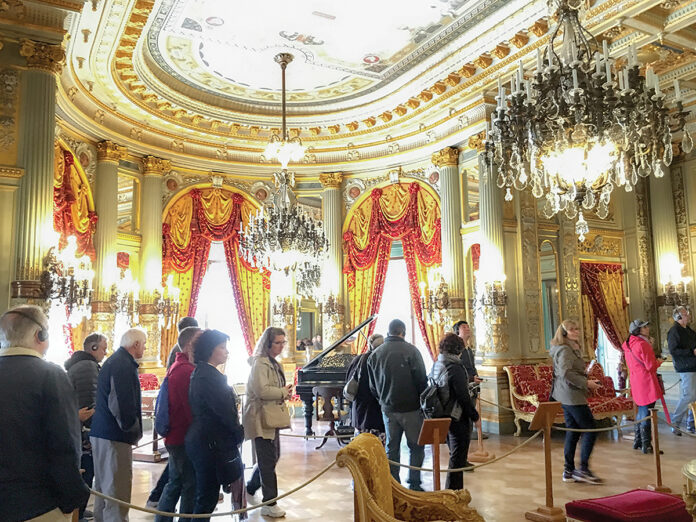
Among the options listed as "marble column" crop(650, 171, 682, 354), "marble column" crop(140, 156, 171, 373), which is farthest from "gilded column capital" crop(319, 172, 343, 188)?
"marble column" crop(650, 171, 682, 354)

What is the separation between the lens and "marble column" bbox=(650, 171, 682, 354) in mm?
10789

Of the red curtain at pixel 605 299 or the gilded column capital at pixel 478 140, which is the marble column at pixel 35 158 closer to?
the gilded column capital at pixel 478 140

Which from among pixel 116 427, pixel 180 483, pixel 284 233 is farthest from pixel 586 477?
pixel 284 233

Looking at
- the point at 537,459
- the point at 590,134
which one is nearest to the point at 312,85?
the point at 590,134

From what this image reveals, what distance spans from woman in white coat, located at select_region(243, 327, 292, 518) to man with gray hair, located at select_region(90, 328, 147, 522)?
1.09 metres

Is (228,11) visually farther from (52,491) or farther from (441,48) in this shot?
(52,491)

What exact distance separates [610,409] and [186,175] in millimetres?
8763

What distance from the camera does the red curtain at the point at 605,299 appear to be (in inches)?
431

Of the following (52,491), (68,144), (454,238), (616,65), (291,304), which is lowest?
(52,491)

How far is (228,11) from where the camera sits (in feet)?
25.1

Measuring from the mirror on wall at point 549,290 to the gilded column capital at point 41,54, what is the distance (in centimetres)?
770

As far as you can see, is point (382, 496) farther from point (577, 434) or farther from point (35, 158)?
point (35, 158)

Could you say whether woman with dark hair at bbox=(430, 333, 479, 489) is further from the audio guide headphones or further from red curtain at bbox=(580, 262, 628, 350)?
red curtain at bbox=(580, 262, 628, 350)

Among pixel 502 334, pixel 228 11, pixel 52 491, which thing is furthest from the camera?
pixel 502 334
